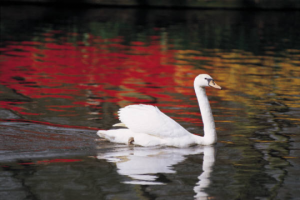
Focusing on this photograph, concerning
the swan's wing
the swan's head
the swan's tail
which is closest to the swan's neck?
the swan's head

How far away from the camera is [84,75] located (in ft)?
58.5

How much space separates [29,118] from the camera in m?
11.4

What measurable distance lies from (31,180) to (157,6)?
52896 mm

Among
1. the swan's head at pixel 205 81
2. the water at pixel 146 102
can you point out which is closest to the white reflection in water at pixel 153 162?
the water at pixel 146 102

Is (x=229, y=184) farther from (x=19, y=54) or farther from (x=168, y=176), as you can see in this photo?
(x=19, y=54)

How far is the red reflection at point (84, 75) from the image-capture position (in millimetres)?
13594

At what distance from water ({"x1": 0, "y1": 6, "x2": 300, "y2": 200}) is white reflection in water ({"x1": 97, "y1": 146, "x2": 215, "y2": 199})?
0.05 feet

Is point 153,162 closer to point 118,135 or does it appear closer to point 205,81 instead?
point 118,135

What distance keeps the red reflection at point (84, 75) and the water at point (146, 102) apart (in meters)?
0.03

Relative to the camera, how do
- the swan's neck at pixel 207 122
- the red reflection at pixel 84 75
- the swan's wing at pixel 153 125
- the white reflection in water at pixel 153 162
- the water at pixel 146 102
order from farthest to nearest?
the red reflection at pixel 84 75 → the swan's neck at pixel 207 122 → the swan's wing at pixel 153 125 → the white reflection in water at pixel 153 162 → the water at pixel 146 102

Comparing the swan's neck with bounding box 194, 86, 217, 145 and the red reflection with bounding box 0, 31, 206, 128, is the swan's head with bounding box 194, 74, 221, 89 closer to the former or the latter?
the swan's neck with bounding box 194, 86, 217, 145

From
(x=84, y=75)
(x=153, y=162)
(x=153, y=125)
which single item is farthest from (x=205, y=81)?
(x=84, y=75)

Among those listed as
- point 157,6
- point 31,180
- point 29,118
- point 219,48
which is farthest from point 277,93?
point 157,6

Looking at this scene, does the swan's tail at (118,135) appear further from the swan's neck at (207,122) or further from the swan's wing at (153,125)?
the swan's neck at (207,122)
